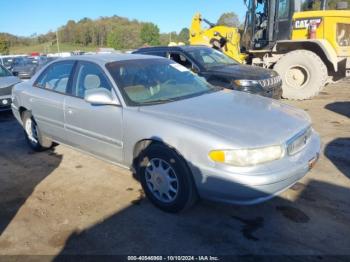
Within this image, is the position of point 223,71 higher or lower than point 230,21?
lower

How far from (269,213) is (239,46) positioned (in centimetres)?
814

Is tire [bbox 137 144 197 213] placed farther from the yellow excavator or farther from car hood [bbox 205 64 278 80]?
the yellow excavator

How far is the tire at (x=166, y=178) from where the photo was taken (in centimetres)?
312

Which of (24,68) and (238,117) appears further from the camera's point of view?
(24,68)

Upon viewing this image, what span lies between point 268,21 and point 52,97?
6790 millimetres

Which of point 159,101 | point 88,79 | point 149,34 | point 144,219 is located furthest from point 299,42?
point 149,34

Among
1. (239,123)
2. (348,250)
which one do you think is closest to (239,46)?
(239,123)

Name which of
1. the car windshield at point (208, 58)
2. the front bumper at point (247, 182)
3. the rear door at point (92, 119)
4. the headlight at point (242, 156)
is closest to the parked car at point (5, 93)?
the car windshield at point (208, 58)

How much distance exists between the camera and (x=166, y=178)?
3299 mm

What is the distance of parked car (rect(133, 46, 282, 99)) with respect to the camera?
663 centimetres

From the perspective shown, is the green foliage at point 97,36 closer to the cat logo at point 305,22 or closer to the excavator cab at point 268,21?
the excavator cab at point 268,21

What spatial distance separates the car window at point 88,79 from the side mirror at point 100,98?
0.18 m

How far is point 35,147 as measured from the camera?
17.8 ft

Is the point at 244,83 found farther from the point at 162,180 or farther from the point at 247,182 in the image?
the point at 247,182
